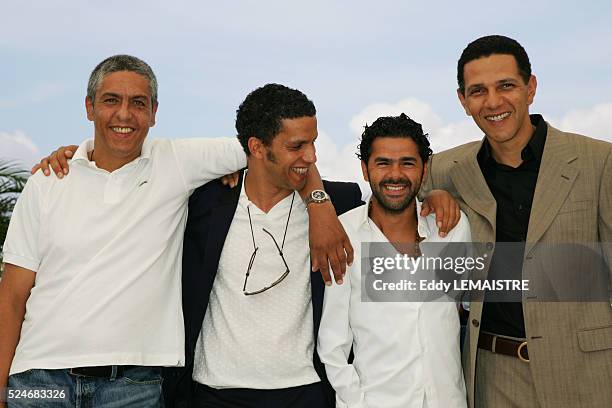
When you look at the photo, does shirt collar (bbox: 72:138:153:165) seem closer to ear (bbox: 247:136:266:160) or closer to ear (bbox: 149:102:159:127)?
ear (bbox: 149:102:159:127)

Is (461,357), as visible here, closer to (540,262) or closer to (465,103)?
(540,262)

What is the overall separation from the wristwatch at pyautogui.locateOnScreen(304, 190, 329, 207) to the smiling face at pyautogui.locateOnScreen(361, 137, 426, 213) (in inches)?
11.3

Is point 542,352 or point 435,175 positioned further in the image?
point 435,175

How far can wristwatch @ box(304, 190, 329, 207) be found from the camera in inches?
147

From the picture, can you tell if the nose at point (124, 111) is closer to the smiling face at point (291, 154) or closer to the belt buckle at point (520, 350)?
the smiling face at point (291, 154)

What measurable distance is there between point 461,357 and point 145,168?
2209 millimetres

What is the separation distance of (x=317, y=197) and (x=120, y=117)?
1.23m

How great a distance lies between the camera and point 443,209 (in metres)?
3.74

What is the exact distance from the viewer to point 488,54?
12.9 ft

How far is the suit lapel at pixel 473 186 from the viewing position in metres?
3.80

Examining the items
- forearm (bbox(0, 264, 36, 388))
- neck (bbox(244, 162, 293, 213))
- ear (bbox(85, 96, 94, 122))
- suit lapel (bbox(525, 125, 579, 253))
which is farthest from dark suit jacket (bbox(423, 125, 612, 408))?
forearm (bbox(0, 264, 36, 388))

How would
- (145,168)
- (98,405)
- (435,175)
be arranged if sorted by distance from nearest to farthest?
(98,405), (145,168), (435,175)

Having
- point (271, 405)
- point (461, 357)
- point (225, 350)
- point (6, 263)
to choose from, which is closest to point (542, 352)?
point (461, 357)

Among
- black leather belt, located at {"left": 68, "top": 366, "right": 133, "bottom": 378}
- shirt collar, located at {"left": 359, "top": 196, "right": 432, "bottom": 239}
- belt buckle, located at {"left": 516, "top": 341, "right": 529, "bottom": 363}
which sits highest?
shirt collar, located at {"left": 359, "top": 196, "right": 432, "bottom": 239}
